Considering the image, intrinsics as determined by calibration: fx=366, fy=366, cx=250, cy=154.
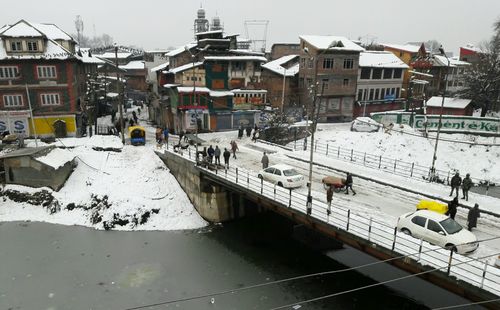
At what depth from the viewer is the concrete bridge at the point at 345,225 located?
15.2 meters

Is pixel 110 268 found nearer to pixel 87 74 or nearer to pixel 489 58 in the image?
pixel 87 74

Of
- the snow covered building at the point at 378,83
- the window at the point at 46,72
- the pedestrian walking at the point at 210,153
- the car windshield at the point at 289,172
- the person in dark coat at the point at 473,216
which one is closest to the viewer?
the person in dark coat at the point at 473,216

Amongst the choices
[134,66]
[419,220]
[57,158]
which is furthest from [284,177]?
[134,66]

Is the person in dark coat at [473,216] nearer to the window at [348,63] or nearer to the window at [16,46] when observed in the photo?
the window at [348,63]

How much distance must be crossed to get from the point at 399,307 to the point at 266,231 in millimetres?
12685

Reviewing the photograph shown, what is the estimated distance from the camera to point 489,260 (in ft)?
55.8

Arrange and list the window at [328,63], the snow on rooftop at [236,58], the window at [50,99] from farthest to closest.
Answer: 1. the window at [328,63]
2. the snow on rooftop at [236,58]
3. the window at [50,99]

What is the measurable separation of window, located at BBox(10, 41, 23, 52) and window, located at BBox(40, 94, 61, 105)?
5610 mm

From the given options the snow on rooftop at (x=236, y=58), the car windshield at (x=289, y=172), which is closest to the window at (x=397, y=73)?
the snow on rooftop at (x=236, y=58)

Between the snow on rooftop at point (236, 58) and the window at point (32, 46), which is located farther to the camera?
the snow on rooftop at point (236, 58)

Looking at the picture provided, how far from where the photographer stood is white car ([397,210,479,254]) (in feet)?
57.2

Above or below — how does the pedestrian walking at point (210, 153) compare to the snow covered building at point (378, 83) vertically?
below

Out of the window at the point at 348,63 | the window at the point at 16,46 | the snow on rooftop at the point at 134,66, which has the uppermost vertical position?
the window at the point at 16,46

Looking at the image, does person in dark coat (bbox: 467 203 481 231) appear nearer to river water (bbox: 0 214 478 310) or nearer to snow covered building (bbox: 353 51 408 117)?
river water (bbox: 0 214 478 310)
